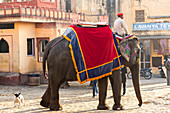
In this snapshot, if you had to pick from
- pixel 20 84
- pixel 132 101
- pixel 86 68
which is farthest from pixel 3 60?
pixel 86 68

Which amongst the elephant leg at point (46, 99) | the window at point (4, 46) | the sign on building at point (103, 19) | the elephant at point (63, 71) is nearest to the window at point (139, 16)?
the sign on building at point (103, 19)

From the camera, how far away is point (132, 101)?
1263cm

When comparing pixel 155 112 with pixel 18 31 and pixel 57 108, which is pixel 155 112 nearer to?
pixel 57 108

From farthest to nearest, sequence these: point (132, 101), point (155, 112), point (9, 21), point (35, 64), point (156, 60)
→ 1. point (156, 60)
2. point (35, 64)
3. point (9, 21)
4. point (132, 101)
5. point (155, 112)

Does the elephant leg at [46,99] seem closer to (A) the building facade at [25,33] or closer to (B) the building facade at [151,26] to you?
(A) the building facade at [25,33]

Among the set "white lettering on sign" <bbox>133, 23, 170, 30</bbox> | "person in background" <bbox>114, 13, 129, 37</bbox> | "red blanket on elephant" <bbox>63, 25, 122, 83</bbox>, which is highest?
"white lettering on sign" <bbox>133, 23, 170, 30</bbox>

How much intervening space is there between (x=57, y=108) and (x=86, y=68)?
4.68ft

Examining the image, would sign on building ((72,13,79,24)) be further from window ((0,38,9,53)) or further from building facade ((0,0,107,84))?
window ((0,38,9,53))

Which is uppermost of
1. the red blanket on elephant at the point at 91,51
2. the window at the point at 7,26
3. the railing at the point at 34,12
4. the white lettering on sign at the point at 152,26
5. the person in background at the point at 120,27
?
the railing at the point at 34,12

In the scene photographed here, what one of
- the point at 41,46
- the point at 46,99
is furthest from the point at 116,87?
the point at 41,46

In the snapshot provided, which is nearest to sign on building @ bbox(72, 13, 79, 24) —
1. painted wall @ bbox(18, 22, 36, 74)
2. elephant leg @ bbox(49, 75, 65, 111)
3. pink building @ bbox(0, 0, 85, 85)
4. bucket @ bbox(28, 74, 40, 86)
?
pink building @ bbox(0, 0, 85, 85)

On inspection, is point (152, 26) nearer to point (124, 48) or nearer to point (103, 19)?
point (103, 19)

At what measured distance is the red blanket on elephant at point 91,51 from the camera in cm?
1001

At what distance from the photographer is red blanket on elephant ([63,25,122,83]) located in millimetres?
10008
